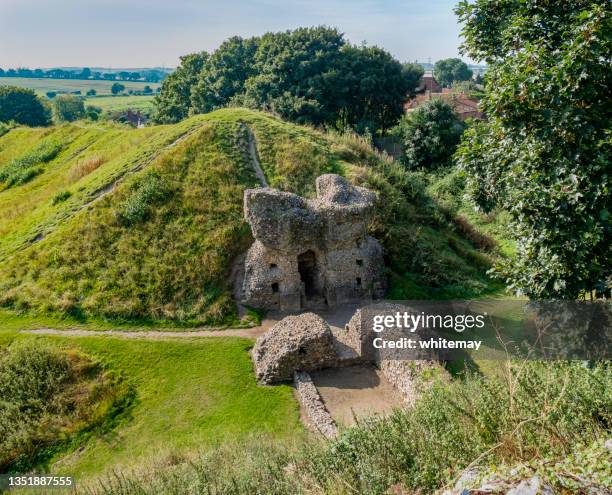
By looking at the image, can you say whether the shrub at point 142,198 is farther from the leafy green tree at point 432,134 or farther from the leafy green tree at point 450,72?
the leafy green tree at point 450,72

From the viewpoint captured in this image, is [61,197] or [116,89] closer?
[61,197]

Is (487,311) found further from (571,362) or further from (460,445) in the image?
(460,445)

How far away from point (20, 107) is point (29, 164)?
44859mm

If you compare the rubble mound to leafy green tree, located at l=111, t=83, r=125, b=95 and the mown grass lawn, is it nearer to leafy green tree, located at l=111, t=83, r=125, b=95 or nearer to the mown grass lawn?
the mown grass lawn

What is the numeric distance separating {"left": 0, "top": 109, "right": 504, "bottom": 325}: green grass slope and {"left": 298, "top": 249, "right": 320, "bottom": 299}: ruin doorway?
2816mm

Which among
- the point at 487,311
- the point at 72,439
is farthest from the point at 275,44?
the point at 72,439

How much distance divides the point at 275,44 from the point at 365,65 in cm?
933

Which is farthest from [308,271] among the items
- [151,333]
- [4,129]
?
[4,129]

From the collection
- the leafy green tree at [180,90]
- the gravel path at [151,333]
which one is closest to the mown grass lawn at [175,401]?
the gravel path at [151,333]

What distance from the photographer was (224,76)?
49562 mm

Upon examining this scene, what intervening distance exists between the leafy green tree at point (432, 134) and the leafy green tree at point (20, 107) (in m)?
64.4

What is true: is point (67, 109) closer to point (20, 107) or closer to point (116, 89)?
point (20, 107)

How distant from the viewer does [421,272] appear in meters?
22.2

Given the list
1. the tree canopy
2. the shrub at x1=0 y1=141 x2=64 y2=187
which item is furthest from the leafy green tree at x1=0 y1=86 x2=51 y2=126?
the tree canopy
